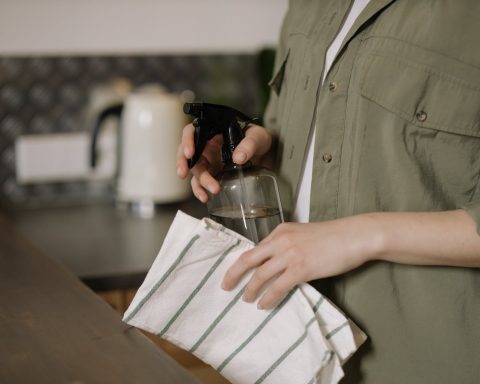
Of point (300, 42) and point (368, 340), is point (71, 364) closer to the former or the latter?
point (368, 340)

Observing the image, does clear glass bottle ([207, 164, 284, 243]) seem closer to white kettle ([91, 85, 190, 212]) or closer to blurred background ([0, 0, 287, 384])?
blurred background ([0, 0, 287, 384])

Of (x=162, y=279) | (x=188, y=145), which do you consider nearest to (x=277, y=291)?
(x=162, y=279)

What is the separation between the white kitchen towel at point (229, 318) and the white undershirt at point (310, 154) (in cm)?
15

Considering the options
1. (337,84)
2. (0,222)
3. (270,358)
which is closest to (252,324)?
(270,358)

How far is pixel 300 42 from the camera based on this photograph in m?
0.96

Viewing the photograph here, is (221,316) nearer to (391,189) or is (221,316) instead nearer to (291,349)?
(291,349)

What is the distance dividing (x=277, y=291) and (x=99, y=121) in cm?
102

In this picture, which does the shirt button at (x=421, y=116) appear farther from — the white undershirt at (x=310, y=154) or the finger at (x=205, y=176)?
the finger at (x=205, y=176)

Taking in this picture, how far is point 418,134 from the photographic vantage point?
2.59ft

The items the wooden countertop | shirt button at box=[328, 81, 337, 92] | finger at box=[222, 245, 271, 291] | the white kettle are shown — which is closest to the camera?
finger at box=[222, 245, 271, 291]

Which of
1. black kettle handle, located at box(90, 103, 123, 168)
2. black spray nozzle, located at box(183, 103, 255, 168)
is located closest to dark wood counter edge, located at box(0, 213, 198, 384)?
black spray nozzle, located at box(183, 103, 255, 168)

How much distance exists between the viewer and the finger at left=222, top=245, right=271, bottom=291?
74cm

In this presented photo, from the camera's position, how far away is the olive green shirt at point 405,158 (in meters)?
0.77

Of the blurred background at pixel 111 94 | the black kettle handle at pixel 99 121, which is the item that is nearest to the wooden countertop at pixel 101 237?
the blurred background at pixel 111 94
